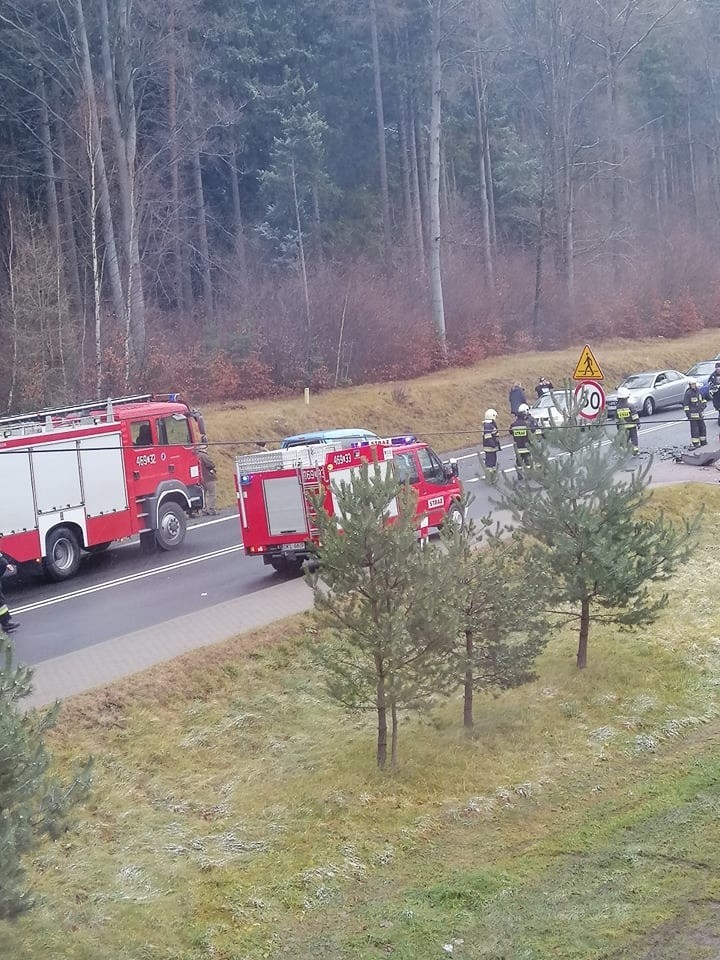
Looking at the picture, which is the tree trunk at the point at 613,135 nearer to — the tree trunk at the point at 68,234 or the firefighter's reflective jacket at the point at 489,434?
the tree trunk at the point at 68,234

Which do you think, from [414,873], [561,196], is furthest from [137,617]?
[561,196]

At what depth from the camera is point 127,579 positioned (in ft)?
58.5

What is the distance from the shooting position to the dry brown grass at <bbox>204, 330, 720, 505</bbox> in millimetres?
27125

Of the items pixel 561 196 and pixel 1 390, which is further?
pixel 561 196

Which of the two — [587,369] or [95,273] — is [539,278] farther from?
[587,369]

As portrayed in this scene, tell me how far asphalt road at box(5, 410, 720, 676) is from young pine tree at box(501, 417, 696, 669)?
178 inches

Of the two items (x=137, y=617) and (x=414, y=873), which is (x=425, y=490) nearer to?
(x=137, y=617)

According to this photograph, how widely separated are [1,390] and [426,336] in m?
14.5

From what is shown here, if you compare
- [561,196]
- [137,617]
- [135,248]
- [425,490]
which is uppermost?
[561,196]

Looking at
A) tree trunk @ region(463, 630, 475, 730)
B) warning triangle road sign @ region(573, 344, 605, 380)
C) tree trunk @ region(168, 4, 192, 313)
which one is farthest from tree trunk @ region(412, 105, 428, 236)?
tree trunk @ region(463, 630, 475, 730)

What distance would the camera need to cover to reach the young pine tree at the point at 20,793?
20.9 ft

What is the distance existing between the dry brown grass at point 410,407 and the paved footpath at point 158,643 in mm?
9366

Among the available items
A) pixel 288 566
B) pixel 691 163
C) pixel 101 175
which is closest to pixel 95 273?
pixel 101 175

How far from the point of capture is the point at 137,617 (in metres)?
15.2
